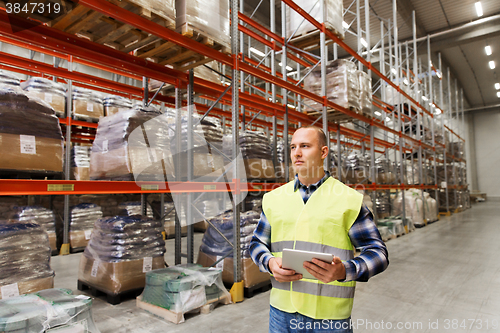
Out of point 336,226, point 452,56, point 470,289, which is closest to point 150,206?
point 470,289

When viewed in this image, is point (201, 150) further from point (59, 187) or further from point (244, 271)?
point (59, 187)

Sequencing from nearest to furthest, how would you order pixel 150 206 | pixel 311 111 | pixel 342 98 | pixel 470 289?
pixel 470 289 → pixel 342 98 → pixel 311 111 → pixel 150 206

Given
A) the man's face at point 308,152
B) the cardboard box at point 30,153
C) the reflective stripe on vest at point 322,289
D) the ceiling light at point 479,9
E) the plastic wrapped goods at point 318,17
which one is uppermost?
the ceiling light at point 479,9

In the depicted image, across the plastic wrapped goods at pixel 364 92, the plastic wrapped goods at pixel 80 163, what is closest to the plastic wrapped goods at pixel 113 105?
the plastic wrapped goods at pixel 80 163

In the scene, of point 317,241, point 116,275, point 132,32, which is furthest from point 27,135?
point 317,241

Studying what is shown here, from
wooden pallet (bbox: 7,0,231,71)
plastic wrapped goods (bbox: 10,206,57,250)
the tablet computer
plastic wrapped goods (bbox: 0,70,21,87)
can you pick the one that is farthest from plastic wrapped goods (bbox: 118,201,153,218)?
the tablet computer

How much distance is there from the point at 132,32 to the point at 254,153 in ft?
9.36

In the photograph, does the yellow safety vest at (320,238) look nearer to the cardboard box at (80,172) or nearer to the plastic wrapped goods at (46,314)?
the plastic wrapped goods at (46,314)

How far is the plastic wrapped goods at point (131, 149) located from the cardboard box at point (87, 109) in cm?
350

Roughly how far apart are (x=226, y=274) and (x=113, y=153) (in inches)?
89.2

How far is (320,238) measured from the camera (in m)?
1.64

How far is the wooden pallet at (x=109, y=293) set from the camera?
158 inches

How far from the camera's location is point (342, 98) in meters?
7.52

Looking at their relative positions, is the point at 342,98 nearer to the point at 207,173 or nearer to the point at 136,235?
the point at 207,173
